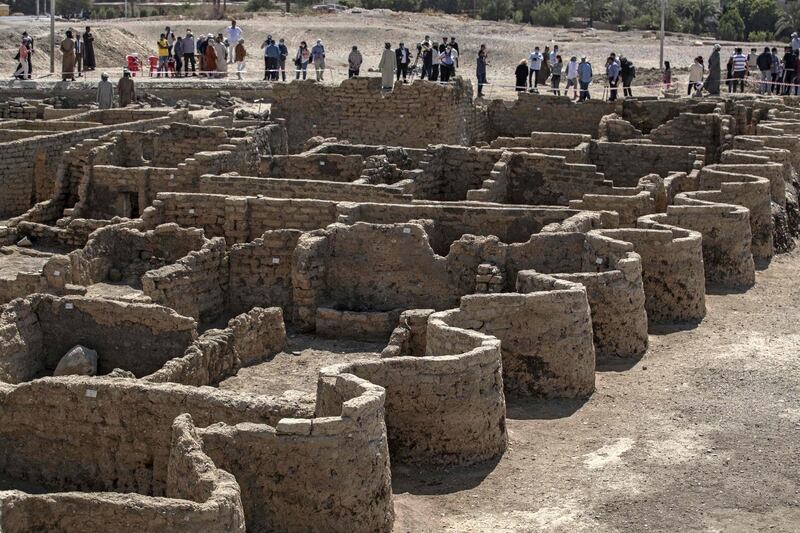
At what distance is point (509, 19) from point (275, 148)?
123 ft

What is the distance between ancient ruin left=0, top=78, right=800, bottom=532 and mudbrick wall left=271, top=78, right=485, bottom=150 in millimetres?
53

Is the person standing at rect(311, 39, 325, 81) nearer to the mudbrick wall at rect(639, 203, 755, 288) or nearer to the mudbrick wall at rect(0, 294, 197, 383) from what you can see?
the mudbrick wall at rect(639, 203, 755, 288)

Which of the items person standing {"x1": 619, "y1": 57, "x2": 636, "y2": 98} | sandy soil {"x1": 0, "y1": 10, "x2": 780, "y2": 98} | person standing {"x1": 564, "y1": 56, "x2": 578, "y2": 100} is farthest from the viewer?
sandy soil {"x1": 0, "y1": 10, "x2": 780, "y2": 98}

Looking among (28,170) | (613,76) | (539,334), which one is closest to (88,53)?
(613,76)

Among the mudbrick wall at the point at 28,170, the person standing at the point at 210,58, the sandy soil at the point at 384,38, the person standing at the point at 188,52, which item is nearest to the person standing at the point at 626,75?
the sandy soil at the point at 384,38

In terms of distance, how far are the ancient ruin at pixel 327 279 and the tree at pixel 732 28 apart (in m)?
28.2

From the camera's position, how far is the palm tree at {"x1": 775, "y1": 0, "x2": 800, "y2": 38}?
60.2m

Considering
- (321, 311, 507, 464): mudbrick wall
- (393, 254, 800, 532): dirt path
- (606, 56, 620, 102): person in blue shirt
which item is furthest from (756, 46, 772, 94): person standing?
(321, 311, 507, 464): mudbrick wall

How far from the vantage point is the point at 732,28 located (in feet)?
201

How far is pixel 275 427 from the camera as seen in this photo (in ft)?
45.4

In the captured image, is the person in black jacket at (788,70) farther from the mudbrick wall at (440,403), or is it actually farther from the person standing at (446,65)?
the mudbrick wall at (440,403)

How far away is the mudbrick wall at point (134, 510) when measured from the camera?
488 inches

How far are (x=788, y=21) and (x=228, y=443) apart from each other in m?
51.0

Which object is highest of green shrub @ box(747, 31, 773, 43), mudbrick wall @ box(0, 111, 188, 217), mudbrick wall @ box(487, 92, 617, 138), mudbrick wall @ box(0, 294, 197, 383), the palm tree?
the palm tree
